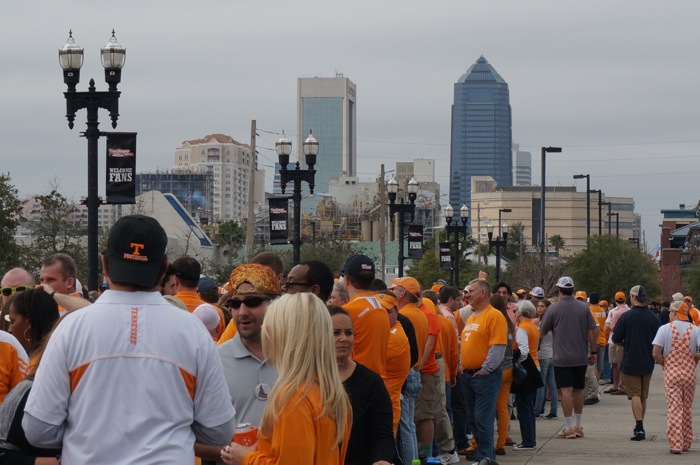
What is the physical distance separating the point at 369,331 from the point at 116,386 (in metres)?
4.53

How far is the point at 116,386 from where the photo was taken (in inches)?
179

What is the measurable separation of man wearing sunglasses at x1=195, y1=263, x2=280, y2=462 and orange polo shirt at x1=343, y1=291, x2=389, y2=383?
2.76 m

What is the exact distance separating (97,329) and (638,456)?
1189cm

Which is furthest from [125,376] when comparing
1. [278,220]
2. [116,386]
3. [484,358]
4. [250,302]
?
Answer: [278,220]

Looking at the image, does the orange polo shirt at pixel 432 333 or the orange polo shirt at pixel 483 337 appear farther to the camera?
the orange polo shirt at pixel 483 337

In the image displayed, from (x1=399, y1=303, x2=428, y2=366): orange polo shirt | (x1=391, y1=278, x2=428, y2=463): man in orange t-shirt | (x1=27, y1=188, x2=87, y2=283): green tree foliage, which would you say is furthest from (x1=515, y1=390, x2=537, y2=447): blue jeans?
(x1=27, y1=188, x2=87, y2=283): green tree foliage

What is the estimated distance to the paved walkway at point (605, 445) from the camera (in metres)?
14.9

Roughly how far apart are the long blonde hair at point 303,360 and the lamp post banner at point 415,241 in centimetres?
3991

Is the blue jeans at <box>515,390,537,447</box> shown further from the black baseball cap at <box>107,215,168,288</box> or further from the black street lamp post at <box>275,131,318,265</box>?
the black street lamp post at <box>275,131,318,265</box>

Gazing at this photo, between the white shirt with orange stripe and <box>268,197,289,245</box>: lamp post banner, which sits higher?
<box>268,197,289,245</box>: lamp post banner

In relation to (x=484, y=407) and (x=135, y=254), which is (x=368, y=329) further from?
(x=484, y=407)

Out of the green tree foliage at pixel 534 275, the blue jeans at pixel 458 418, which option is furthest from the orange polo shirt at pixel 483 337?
the green tree foliage at pixel 534 275

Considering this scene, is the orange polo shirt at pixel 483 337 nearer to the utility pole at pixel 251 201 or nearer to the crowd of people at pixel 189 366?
the crowd of people at pixel 189 366

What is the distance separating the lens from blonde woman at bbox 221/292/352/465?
16.6 feet
